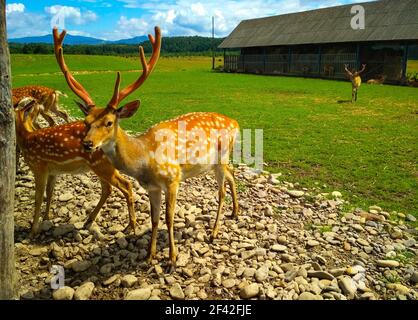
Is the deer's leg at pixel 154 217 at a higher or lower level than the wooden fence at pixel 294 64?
lower

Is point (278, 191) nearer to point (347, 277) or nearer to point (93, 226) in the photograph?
point (347, 277)

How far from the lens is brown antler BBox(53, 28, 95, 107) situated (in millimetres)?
3824

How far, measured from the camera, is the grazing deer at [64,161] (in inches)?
182

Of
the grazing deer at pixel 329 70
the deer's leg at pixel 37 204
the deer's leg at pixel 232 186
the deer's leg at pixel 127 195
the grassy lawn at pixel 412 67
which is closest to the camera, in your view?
the deer's leg at pixel 37 204

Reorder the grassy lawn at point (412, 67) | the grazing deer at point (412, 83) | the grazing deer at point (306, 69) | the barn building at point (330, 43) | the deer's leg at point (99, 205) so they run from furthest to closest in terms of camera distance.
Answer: the grazing deer at point (306, 69), the grassy lawn at point (412, 67), the barn building at point (330, 43), the grazing deer at point (412, 83), the deer's leg at point (99, 205)

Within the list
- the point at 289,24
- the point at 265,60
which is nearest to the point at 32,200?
the point at 265,60

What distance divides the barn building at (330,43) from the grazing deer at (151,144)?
2647 centimetres

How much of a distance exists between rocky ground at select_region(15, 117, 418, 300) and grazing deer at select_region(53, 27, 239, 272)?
1.11ft

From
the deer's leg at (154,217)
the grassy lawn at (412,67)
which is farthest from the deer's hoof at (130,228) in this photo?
the grassy lawn at (412,67)

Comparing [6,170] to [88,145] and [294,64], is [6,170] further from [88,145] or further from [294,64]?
[294,64]

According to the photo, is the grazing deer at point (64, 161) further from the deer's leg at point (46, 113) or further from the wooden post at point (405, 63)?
the wooden post at point (405, 63)

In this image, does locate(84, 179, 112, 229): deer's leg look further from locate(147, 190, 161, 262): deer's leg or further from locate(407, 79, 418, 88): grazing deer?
locate(407, 79, 418, 88): grazing deer

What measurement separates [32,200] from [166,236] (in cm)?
237

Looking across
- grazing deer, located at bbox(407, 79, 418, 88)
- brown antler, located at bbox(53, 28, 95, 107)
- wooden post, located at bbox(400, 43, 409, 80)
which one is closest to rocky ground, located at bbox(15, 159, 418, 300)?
brown antler, located at bbox(53, 28, 95, 107)
